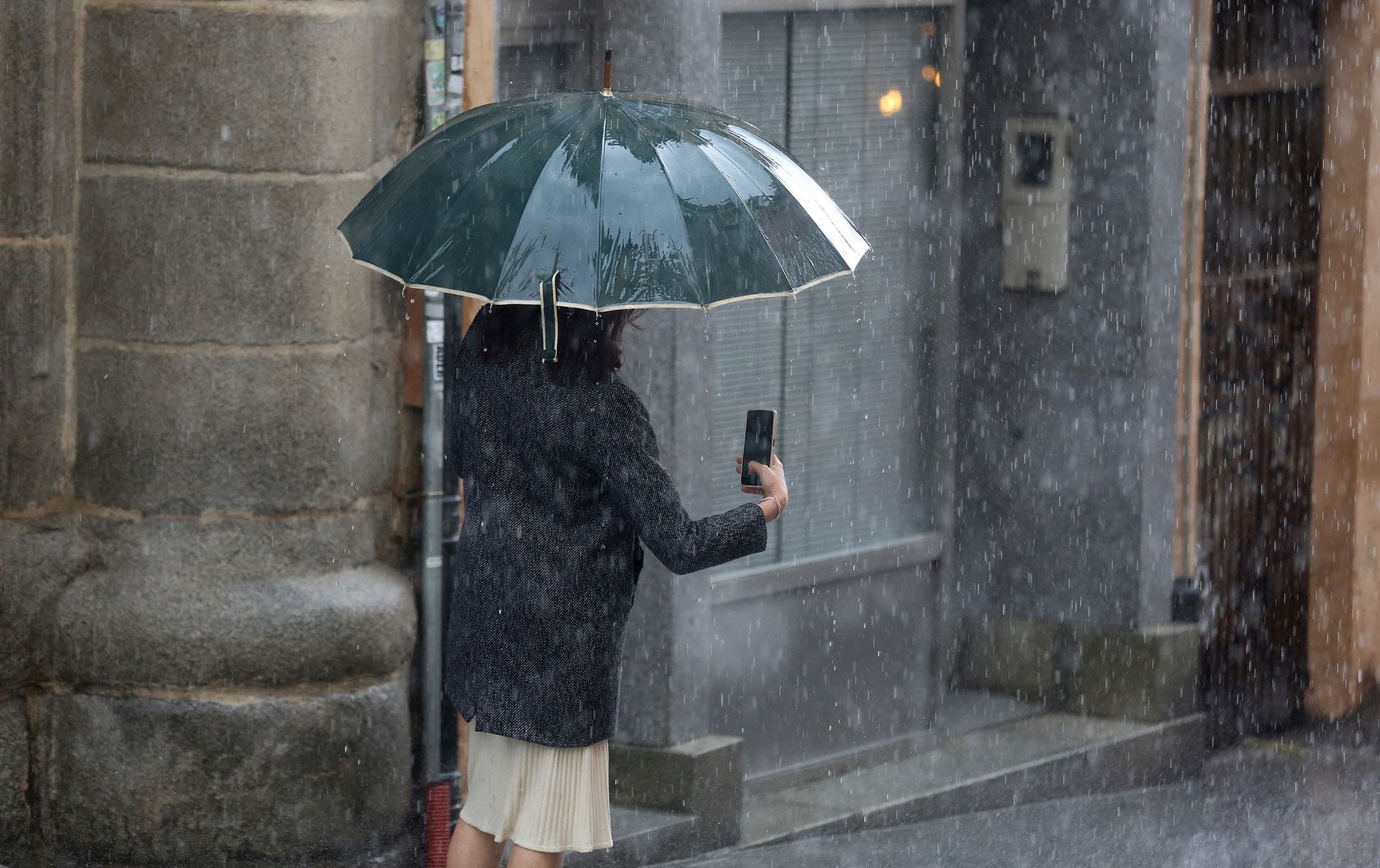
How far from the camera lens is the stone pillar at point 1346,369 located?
346 inches

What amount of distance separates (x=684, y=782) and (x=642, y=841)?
0.92 ft

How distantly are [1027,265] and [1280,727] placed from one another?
2489 mm

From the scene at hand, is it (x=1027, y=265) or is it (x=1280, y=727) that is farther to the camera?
(x=1280, y=727)

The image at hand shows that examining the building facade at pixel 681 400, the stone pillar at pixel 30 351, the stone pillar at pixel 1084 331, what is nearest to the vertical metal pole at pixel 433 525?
the building facade at pixel 681 400

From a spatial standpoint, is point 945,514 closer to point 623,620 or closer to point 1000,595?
point 1000,595

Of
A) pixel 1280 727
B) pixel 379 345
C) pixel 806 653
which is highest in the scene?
pixel 379 345

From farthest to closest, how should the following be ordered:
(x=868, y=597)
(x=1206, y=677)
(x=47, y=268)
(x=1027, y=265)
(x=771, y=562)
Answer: (x=1206, y=677) < (x=1027, y=265) < (x=868, y=597) < (x=771, y=562) < (x=47, y=268)

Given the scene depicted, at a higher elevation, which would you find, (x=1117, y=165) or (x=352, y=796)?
(x=1117, y=165)

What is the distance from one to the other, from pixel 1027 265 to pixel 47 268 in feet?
13.9

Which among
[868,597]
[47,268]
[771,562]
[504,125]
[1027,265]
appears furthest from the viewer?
Result: [1027,265]

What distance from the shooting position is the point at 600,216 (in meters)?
3.78

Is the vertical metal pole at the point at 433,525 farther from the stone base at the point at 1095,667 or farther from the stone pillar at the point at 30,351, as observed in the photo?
the stone base at the point at 1095,667

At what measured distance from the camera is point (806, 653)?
702 cm

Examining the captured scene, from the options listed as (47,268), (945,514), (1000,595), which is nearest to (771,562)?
(945,514)
